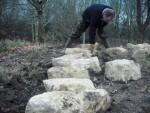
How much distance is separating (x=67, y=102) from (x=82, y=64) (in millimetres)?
1983

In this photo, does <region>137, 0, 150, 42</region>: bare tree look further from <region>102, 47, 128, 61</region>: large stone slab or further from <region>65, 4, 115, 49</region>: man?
<region>102, 47, 128, 61</region>: large stone slab

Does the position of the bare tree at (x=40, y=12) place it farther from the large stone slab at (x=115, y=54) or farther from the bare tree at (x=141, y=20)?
the large stone slab at (x=115, y=54)

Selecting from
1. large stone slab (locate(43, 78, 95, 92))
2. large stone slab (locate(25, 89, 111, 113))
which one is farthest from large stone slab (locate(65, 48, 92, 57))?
large stone slab (locate(25, 89, 111, 113))

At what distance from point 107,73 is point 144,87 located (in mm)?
690

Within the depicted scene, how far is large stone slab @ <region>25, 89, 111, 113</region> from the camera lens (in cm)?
454

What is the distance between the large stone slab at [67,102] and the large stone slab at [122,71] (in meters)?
1.39

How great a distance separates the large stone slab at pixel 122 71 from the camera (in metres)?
6.59

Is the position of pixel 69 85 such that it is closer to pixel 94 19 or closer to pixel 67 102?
pixel 67 102

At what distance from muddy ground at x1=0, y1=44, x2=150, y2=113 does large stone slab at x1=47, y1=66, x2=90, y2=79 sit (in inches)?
8.9

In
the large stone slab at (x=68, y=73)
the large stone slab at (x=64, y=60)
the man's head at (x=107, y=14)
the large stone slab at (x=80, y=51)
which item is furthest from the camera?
the man's head at (x=107, y=14)

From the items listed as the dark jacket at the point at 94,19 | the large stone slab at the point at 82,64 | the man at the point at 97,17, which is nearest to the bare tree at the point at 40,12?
the man at the point at 97,17

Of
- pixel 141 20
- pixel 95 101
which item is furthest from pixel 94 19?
pixel 141 20

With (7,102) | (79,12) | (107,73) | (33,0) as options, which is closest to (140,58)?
(107,73)

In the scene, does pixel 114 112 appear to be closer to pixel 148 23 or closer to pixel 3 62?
pixel 3 62
